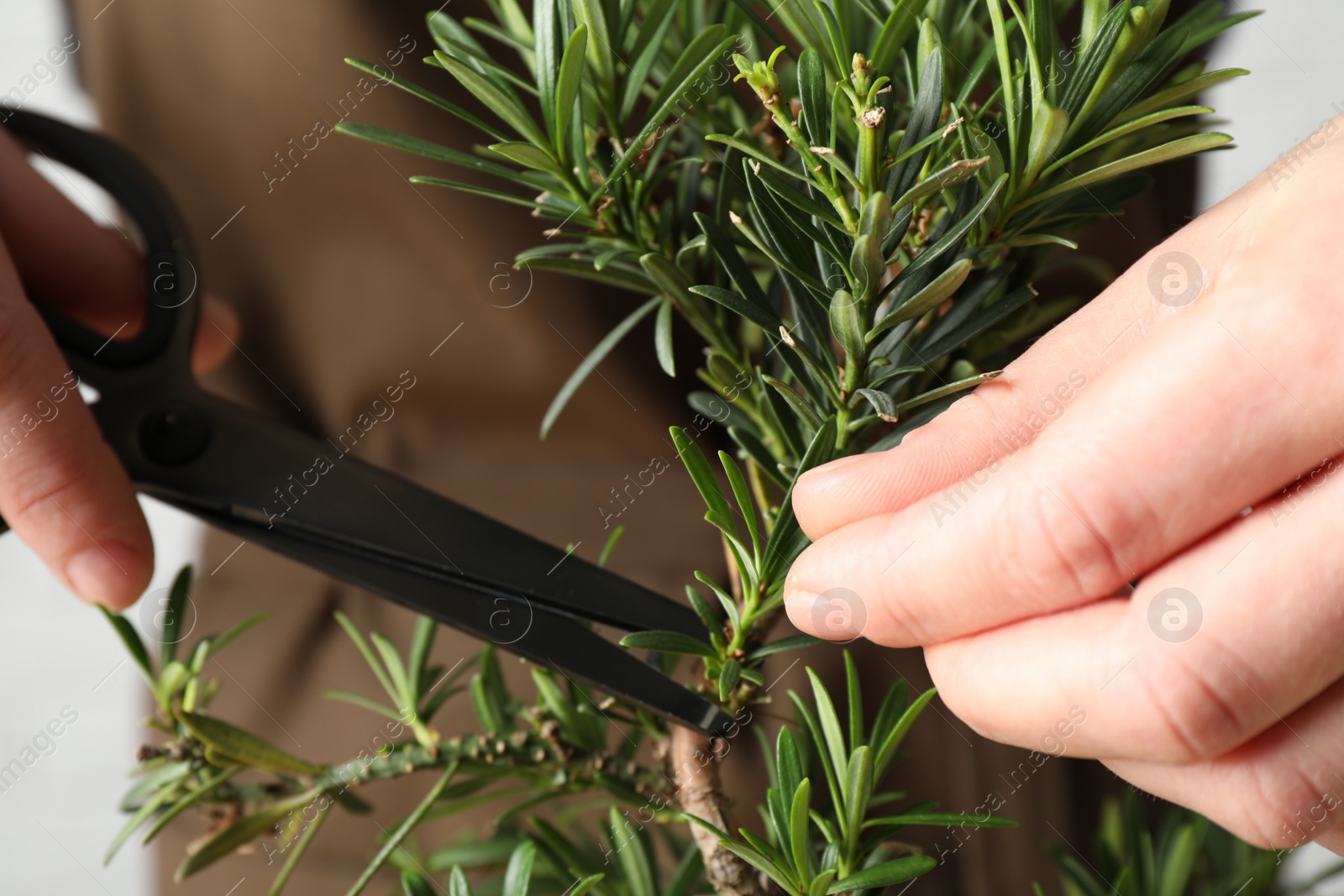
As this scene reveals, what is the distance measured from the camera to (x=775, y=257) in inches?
12.8

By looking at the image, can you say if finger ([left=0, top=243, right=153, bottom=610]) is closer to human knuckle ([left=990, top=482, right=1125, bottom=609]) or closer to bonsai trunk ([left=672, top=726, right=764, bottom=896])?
bonsai trunk ([left=672, top=726, right=764, bottom=896])

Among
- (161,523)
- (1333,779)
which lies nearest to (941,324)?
(1333,779)

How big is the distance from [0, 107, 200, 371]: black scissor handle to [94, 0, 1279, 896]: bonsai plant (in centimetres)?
17

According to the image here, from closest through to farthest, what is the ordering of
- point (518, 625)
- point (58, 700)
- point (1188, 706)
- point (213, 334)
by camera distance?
point (1188, 706)
point (518, 625)
point (213, 334)
point (58, 700)

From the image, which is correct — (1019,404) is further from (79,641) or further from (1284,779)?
(79,641)

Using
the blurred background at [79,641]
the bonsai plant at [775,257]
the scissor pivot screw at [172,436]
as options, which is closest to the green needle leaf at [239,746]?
the bonsai plant at [775,257]

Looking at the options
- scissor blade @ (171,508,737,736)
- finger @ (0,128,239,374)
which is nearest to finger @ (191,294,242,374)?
finger @ (0,128,239,374)

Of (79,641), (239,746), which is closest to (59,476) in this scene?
(239,746)

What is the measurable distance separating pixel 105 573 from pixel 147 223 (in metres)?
0.21

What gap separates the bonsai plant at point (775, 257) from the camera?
1.04 feet

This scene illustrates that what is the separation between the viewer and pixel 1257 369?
0.90ft

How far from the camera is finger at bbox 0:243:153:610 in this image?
0.44 meters

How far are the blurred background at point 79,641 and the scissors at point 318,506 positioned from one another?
1.42 feet

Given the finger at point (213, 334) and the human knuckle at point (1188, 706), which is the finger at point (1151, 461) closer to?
the human knuckle at point (1188, 706)
